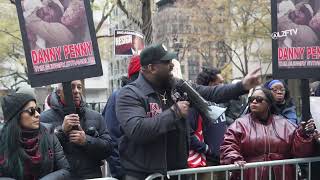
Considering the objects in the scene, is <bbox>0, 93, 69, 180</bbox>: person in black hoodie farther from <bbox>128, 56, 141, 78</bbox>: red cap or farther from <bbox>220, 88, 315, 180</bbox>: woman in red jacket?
<bbox>220, 88, 315, 180</bbox>: woman in red jacket

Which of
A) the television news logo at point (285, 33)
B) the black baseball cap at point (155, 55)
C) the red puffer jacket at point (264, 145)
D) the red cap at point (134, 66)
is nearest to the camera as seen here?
the black baseball cap at point (155, 55)

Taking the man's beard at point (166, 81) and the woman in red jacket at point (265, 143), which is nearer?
the man's beard at point (166, 81)

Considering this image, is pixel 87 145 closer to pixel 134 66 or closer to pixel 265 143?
pixel 134 66

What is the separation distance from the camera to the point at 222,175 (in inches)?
165

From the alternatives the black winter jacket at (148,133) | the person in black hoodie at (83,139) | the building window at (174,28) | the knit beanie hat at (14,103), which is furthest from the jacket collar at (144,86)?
the building window at (174,28)

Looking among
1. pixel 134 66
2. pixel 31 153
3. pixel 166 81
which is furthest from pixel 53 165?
pixel 134 66

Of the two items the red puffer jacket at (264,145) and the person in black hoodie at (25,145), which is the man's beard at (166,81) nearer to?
the red puffer jacket at (264,145)

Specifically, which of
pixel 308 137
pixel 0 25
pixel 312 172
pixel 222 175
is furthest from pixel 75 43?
pixel 0 25

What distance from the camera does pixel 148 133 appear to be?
11.4ft

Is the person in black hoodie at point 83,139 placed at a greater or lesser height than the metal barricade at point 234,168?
greater

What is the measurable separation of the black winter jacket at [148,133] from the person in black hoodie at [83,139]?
1.29 feet

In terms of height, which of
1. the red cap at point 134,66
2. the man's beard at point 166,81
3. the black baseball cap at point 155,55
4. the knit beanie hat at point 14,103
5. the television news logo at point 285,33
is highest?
the television news logo at point 285,33

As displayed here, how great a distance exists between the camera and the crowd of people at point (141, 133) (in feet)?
11.5

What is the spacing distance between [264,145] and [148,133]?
1.18 m
